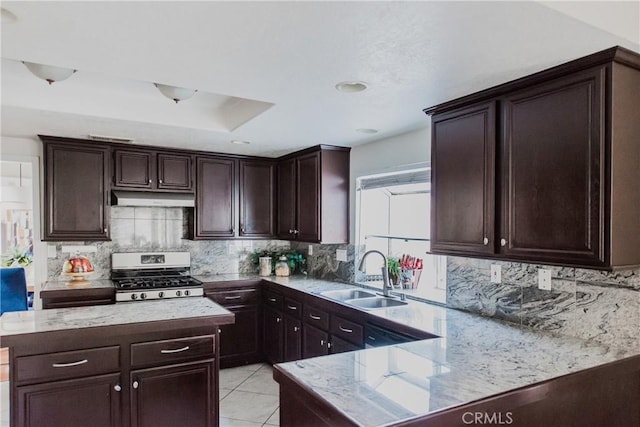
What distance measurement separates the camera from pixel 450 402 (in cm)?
141

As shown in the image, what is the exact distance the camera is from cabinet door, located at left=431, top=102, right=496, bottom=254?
2354 millimetres

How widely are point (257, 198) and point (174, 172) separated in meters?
0.98

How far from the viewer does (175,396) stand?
8.16ft

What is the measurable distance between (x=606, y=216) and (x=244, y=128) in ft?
8.49

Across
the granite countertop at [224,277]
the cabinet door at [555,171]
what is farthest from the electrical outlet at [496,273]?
the granite countertop at [224,277]

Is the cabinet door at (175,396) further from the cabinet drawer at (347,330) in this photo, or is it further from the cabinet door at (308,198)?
the cabinet door at (308,198)

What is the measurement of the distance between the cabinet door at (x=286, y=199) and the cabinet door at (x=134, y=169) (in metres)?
1.42

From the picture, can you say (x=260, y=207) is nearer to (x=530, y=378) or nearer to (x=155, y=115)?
(x=155, y=115)

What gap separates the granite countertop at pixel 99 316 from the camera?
7.36ft

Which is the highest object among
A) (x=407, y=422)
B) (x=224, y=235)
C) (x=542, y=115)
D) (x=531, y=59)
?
(x=531, y=59)

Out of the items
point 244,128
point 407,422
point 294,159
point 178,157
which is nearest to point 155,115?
point 244,128

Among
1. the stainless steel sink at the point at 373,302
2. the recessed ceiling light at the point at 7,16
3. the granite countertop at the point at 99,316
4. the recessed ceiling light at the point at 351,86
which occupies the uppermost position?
the recessed ceiling light at the point at 7,16

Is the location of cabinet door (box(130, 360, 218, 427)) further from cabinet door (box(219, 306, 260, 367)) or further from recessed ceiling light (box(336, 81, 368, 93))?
recessed ceiling light (box(336, 81, 368, 93))

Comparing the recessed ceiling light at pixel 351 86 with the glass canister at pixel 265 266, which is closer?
the recessed ceiling light at pixel 351 86
